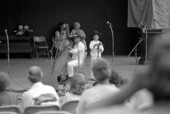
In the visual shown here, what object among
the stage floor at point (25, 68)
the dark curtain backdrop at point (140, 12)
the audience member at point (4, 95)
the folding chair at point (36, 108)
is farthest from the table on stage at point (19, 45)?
the folding chair at point (36, 108)

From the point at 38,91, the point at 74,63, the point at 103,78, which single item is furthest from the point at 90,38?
the point at 103,78

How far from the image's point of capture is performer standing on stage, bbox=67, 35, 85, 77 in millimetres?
9133

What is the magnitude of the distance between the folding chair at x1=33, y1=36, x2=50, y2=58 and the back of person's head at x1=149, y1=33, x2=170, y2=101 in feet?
48.5

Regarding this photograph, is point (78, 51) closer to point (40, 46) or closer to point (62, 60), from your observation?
point (62, 60)

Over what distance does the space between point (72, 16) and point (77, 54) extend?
24.9 ft

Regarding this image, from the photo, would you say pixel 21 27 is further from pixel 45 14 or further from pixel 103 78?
pixel 103 78

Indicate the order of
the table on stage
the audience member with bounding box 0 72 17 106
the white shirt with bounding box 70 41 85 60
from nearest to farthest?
the audience member with bounding box 0 72 17 106, the white shirt with bounding box 70 41 85 60, the table on stage

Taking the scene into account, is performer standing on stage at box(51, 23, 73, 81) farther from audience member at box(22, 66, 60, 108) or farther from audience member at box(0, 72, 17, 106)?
audience member at box(22, 66, 60, 108)

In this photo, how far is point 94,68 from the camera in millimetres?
2924

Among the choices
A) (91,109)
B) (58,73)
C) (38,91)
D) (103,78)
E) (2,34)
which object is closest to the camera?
(91,109)

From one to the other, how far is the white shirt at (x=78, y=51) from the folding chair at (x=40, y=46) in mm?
6386

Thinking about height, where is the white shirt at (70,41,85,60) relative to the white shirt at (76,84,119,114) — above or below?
below

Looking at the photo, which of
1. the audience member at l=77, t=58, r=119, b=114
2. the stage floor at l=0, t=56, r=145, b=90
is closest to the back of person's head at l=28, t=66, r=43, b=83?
the audience member at l=77, t=58, r=119, b=114

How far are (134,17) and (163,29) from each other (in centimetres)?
169
